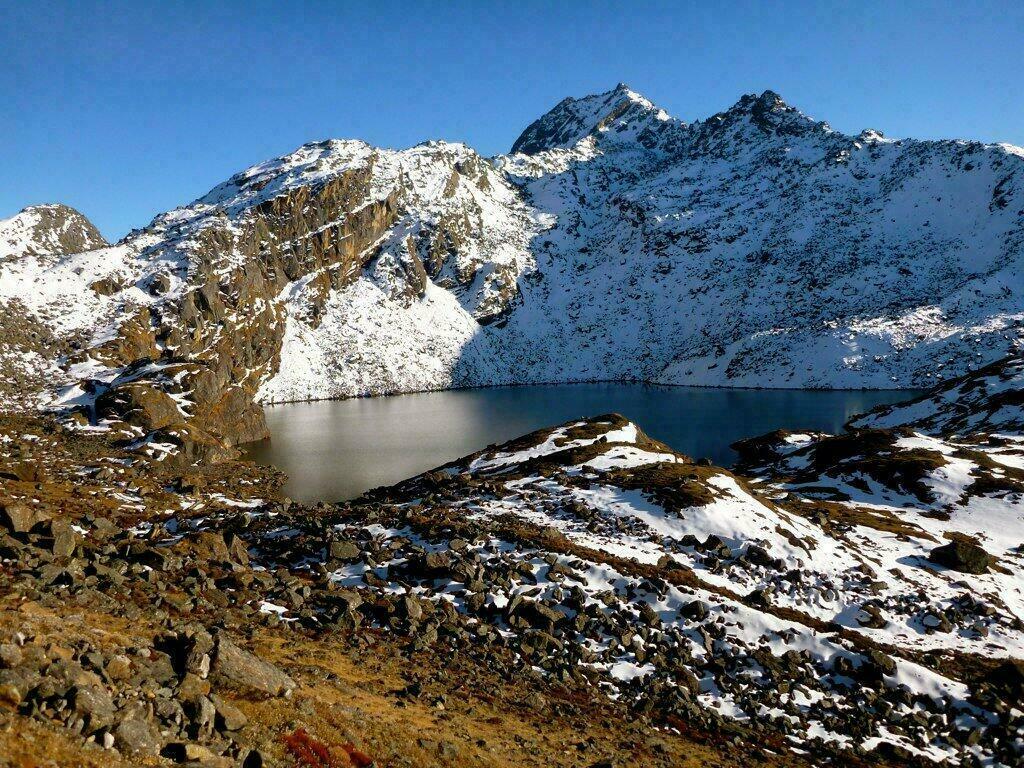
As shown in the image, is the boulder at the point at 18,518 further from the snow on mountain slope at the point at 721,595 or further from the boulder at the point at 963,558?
the boulder at the point at 963,558

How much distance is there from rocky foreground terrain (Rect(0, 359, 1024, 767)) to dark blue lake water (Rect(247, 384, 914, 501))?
30865 mm

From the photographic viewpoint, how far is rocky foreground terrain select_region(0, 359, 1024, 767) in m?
11.4

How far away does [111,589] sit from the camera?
1653cm

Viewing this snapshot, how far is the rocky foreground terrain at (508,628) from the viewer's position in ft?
37.6

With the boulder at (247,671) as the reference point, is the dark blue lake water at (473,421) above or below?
below

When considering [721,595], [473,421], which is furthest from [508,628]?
[473,421]

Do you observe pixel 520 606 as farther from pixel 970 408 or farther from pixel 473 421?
pixel 970 408

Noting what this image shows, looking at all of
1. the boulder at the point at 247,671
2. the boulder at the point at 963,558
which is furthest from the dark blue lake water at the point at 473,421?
the boulder at the point at 247,671

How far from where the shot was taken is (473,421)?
11319cm

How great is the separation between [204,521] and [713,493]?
1205 inches

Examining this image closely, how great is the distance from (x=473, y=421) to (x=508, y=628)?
91985 millimetres

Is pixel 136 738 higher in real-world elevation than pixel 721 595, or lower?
higher

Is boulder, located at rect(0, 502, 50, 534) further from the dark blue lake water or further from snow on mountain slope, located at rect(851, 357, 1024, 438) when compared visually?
snow on mountain slope, located at rect(851, 357, 1024, 438)

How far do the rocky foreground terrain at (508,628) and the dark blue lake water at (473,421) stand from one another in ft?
101
